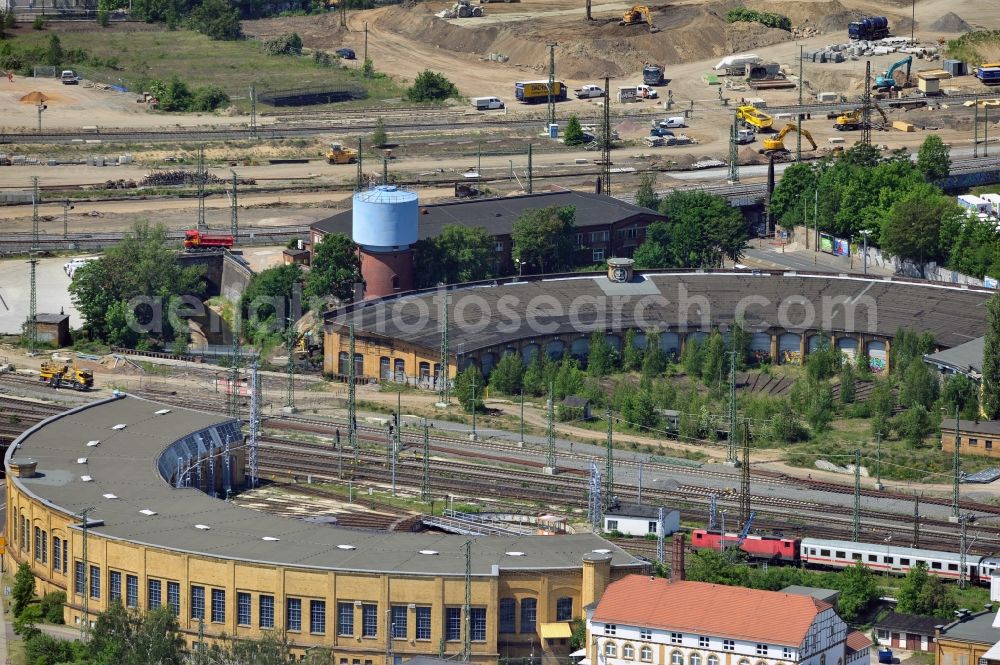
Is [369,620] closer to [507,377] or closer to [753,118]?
[507,377]

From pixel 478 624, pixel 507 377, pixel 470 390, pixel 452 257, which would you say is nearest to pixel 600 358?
pixel 507 377

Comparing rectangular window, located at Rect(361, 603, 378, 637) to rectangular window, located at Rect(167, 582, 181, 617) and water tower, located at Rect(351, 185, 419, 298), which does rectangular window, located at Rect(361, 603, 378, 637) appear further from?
water tower, located at Rect(351, 185, 419, 298)

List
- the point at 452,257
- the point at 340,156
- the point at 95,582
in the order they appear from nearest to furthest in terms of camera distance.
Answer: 1. the point at 95,582
2. the point at 452,257
3. the point at 340,156

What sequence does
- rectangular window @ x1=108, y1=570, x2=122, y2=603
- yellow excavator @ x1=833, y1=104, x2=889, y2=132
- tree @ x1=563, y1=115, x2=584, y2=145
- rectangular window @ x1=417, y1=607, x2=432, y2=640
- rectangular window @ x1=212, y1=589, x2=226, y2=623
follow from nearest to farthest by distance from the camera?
rectangular window @ x1=417, y1=607, x2=432, y2=640
rectangular window @ x1=212, y1=589, x2=226, y2=623
rectangular window @ x1=108, y1=570, x2=122, y2=603
tree @ x1=563, y1=115, x2=584, y2=145
yellow excavator @ x1=833, y1=104, x2=889, y2=132

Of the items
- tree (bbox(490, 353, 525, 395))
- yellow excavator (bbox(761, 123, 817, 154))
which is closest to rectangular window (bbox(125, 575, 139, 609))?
tree (bbox(490, 353, 525, 395))

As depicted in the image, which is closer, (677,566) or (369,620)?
(677,566)

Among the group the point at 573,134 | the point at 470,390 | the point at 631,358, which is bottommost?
the point at 470,390

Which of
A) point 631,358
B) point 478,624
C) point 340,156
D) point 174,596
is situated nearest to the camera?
point 478,624

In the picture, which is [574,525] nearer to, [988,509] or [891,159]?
[988,509]
